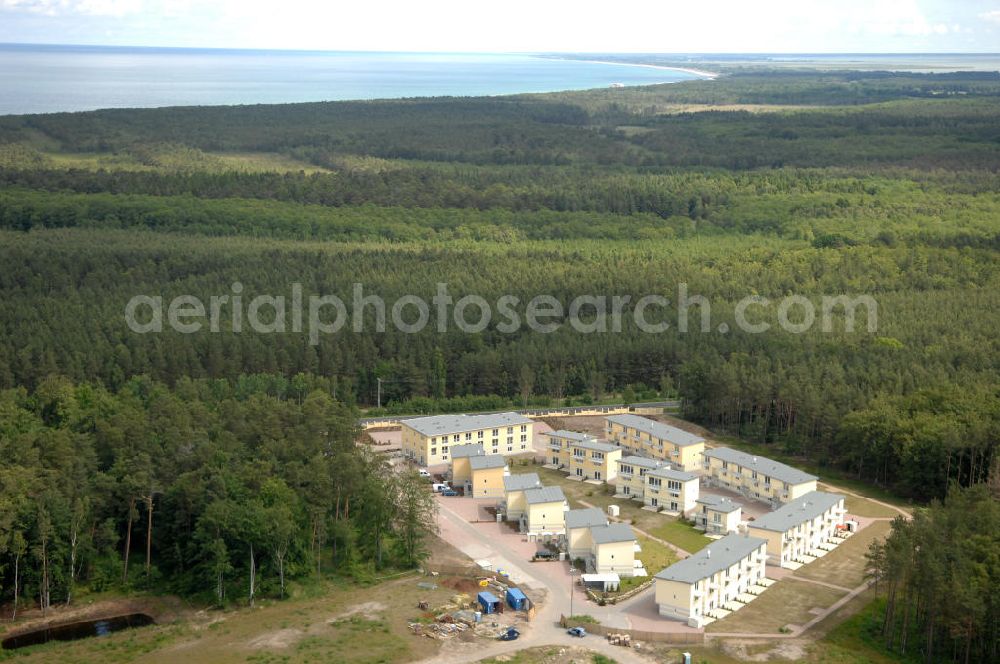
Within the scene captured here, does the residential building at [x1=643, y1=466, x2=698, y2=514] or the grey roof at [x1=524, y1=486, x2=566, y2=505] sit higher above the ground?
the grey roof at [x1=524, y1=486, x2=566, y2=505]

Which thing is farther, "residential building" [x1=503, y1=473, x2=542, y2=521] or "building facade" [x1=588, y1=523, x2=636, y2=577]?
"residential building" [x1=503, y1=473, x2=542, y2=521]

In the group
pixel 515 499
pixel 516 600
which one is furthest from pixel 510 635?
pixel 515 499

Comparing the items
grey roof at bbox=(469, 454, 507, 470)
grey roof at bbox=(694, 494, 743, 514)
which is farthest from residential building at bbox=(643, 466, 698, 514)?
grey roof at bbox=(469, 454, 507, 470)

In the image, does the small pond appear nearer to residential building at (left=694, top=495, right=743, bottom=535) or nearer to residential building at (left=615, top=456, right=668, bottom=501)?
residential building at (left=615, top=456, right=668, bottom=501)

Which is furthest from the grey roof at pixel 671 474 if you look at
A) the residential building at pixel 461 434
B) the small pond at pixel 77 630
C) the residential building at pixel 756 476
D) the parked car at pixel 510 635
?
the small pond at pixel 77 630

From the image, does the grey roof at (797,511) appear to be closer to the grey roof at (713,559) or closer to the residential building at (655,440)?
the grey roof at (713,559)

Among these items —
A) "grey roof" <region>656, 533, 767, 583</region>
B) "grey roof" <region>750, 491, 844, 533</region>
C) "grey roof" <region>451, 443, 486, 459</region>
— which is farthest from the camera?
"grey roof" <region>451, 443, 486, 459</region>
